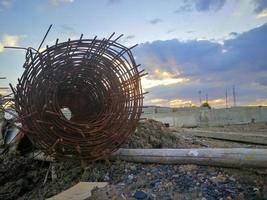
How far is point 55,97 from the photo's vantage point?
5.14 metres

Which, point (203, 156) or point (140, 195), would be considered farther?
point (203, 156)

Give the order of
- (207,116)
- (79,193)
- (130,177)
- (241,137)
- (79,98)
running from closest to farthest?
1. (79,193)
2. (130,177)
3. (79,98)
4. (241,137)
5. (207,116)

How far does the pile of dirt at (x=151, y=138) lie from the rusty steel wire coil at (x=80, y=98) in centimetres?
43

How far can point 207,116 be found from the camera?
A: 1847 centimetres

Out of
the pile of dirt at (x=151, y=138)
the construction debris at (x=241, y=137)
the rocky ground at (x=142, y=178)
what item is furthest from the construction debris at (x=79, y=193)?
the construction debris at (x=241, y=137)

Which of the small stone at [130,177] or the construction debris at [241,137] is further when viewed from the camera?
the construction debris at [241,137]

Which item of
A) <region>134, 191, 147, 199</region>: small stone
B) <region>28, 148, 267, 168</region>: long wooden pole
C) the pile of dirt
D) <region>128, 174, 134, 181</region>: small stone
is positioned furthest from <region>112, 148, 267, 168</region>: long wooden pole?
<region>134, 191, 147, 199</region>: small stone

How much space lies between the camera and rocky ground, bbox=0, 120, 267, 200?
160 inches

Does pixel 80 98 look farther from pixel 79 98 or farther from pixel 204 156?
pixel 204 156

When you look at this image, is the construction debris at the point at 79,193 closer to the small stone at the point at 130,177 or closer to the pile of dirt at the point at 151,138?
the small stone at the point at 130,177

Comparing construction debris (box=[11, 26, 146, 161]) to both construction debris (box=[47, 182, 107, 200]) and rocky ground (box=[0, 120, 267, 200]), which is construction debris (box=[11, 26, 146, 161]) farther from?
construction debris (box=[47, 182, 107, 200])

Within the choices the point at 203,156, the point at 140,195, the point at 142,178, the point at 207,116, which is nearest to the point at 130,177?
the point at 142,178

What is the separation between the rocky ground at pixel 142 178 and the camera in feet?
13.3

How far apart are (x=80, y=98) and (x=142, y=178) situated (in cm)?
174
